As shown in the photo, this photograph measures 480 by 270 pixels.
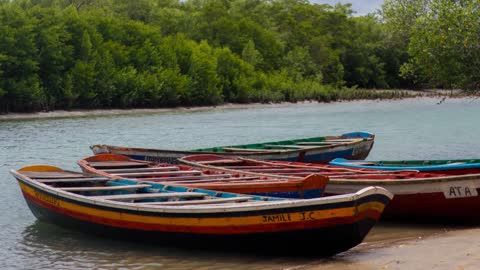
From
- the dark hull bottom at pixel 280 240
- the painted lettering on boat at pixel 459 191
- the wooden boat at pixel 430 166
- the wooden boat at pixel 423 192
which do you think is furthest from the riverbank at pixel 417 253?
the wooden boat at pixel 430 166

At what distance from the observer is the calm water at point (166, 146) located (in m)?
13.1

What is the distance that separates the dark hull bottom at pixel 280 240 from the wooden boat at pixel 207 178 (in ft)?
6.02

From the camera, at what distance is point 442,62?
23141 millimetres

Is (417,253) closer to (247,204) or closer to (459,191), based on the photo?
(459,191)

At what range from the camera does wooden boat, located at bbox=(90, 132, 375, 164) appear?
21688 mm

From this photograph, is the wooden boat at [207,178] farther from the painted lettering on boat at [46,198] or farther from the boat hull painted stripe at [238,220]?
the boat hull painted stripe at [238,220]

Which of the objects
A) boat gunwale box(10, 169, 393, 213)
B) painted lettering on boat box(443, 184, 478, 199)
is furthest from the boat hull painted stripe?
painted lettering on boat box(443, 184, 478, 199)

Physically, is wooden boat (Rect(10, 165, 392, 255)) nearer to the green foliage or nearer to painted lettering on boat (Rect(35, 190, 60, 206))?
painted lettering on boat (Rect(35, 190, 60, 206))

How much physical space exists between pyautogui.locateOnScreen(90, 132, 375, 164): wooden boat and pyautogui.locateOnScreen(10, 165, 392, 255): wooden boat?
653 centimetres

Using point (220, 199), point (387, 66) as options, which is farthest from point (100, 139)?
point (387, 66)

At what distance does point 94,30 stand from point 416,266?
227 feet

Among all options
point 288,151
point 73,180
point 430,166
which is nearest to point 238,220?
point 73,180

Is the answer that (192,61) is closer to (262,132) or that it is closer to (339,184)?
(262,132)

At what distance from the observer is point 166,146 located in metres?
37.0
